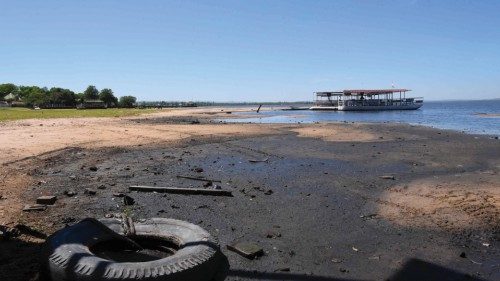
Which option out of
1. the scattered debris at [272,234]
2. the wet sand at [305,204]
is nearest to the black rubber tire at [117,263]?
the wet sand at [305,204]

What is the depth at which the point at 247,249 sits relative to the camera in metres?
5.92

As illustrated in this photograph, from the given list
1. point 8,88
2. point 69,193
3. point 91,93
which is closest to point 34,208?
point 69,193

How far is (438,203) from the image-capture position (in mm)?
8836

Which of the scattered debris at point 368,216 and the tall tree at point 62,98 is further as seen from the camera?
the tall tree at point 62,98

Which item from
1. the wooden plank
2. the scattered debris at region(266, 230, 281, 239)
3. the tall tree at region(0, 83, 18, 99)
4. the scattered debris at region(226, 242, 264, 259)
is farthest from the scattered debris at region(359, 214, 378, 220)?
the tall tree at region(0, 83, 18, 99)

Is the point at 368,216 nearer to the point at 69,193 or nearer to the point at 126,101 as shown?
the point at 69,193

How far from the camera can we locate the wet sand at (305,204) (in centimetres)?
565

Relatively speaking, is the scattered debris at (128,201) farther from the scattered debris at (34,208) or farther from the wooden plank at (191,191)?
the scattered debris at (34,208)

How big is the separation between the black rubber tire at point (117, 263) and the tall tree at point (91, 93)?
11975 cm

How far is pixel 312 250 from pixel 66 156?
12613mm

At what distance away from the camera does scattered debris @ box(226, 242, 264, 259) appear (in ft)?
19.0

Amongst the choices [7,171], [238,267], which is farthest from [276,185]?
[7,171]

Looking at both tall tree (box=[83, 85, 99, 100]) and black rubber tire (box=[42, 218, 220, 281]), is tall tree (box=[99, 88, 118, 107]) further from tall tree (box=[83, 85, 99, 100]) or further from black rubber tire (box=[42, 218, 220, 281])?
black rubber tire (box=[42, 218, 220, 281])

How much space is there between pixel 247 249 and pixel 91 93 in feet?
399
